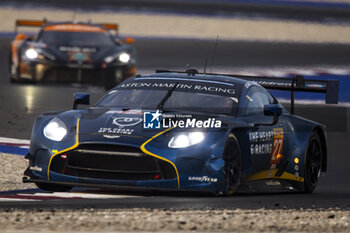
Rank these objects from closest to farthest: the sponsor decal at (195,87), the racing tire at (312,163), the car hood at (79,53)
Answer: the sponsor decal at (195,87) → the racing tire at (312,163) → the car hood at (79,53)

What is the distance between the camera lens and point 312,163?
10016 mm

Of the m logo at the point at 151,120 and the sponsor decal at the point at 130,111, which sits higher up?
the sponsor decal at the point at 130,111

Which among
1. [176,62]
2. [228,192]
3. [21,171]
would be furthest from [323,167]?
[176,62]

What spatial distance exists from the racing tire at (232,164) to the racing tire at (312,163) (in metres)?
1.54

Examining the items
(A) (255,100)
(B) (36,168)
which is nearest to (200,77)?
(A) (255,100)

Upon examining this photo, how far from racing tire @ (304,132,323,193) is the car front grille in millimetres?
2252

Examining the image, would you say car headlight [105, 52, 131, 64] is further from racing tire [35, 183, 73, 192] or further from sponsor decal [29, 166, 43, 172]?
sponsor decal [29, 166, 43, 172]

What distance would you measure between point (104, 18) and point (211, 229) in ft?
103

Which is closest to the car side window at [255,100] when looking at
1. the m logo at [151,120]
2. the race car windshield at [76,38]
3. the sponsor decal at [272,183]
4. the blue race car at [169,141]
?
the blue race car at [169,141]

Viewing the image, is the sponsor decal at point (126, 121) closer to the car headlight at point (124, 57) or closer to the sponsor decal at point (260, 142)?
the sponsor decal at point (260, 142)

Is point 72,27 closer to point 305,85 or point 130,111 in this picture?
point 305,85

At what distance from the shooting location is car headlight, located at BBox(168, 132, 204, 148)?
802 cm

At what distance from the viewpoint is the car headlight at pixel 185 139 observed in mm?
8023

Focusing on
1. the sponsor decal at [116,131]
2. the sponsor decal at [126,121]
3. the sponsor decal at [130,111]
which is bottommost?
the sponsor decal at [116,131]
